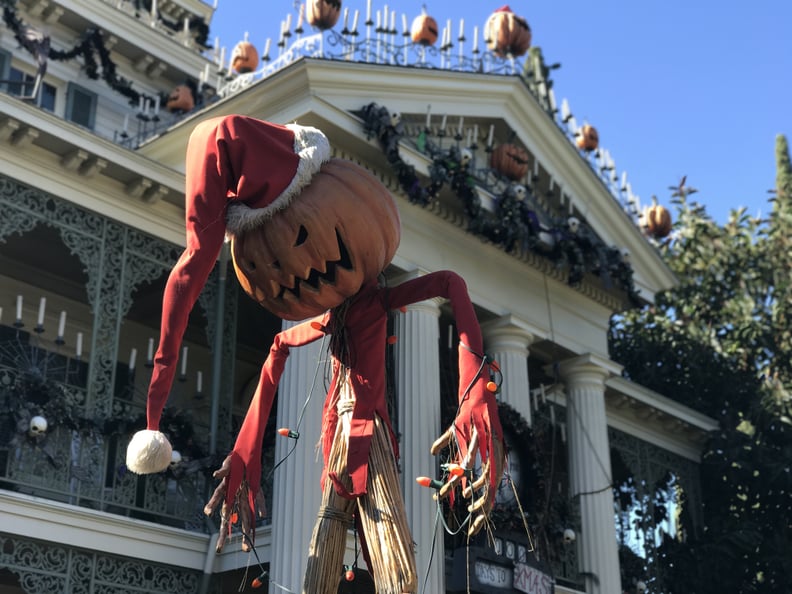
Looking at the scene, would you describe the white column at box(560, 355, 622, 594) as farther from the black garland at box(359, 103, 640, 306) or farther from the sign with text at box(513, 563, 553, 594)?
the sign with text at box(513, 563, 553, 594)

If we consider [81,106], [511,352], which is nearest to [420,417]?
[511,352]

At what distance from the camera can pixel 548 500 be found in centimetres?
1302

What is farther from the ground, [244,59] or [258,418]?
[244,59]

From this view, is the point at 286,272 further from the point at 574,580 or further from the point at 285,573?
the point at 574,580

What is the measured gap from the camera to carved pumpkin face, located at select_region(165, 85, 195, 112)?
1547 centimetres

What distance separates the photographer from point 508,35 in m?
14.9

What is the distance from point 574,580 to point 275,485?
17.9ft

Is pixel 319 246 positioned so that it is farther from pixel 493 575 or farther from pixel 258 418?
pixel 493 575

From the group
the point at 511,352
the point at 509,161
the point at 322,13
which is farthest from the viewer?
the point at 509,161

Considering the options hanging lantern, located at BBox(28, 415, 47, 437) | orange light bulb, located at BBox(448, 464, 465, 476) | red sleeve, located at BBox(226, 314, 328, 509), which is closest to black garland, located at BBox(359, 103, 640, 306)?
hanging lantern, located at BBox(28, 415, 47, 437)

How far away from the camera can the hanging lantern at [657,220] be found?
1791 cm

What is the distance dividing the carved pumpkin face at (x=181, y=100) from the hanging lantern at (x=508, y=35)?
4307mm

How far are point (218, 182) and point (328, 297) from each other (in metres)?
0.67

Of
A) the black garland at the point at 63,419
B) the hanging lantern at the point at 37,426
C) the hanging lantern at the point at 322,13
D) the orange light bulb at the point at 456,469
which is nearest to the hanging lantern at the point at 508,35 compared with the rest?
the hanging lantern at the point at 322,13
